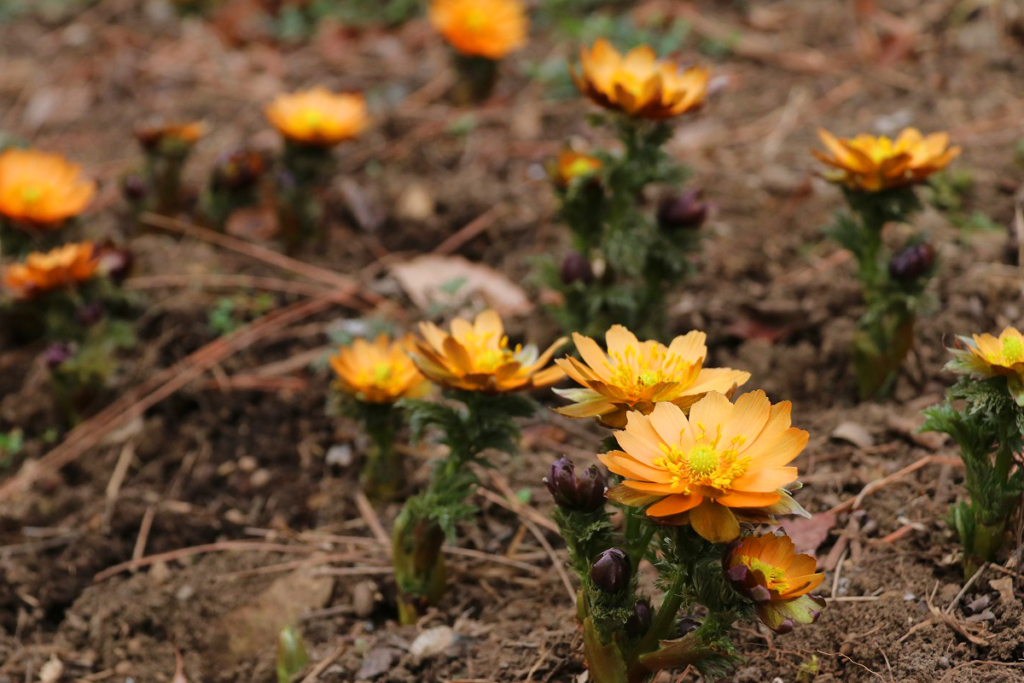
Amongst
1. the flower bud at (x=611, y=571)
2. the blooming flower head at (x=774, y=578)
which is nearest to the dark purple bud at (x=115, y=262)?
the flower bud at (x=611, y=571)

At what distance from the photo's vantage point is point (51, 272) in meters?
3.01

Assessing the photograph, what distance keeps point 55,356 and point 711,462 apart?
2.21 meters

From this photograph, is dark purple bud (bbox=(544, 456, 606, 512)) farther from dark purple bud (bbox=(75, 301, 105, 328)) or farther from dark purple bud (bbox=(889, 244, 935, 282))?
dark purple bud (bbox=(75, 301, 105, 328))

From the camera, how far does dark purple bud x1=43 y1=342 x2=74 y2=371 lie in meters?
3.03

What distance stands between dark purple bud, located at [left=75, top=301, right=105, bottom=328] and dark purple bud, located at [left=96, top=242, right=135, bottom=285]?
0.11 meters

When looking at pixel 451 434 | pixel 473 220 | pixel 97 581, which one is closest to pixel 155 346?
pixel 97 581

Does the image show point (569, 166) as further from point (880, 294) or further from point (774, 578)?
point (774, 578)

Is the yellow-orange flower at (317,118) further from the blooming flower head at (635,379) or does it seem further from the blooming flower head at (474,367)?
the blooming flower head at (635,379)

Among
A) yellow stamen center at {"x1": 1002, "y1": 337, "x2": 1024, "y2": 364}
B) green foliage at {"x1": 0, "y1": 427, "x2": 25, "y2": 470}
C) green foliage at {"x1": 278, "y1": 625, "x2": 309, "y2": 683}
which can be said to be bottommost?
green foliage at {"x1": 0, "y1": 427, "x2": 25, "y2": 470}

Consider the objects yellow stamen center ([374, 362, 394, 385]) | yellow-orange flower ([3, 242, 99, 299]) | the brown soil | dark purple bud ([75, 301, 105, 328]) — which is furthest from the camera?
dark purple bud ([75, 301, 105, 328])

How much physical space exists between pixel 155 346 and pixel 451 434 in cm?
154

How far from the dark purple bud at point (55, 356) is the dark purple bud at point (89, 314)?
0.34ft

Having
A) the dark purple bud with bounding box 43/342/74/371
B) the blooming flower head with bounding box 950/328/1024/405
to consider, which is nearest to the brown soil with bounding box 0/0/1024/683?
the dark purple bud with bounding box 43/342/74/371

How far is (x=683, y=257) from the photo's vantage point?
2.79m
